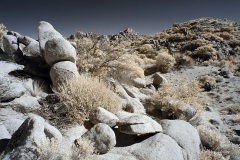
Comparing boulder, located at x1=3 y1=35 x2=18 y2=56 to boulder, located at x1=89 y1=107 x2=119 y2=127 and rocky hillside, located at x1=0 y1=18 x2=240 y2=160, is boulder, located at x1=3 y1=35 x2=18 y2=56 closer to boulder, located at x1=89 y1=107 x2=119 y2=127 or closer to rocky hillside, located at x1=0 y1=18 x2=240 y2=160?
rocky hillside, located at x1=0 y1=18 x2=240 y2=160

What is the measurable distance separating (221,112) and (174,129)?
5.33m

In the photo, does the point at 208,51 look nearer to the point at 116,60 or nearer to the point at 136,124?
the point at 116,60

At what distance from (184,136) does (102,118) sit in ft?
7.23

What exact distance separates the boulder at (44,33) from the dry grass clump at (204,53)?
46.2 ft

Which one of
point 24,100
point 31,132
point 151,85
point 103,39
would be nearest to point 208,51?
point 151,85

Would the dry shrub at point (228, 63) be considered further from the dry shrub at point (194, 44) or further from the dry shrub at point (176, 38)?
the dry shrub at point (176, 38)

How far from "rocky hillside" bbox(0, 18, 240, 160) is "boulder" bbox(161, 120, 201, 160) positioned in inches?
1.0

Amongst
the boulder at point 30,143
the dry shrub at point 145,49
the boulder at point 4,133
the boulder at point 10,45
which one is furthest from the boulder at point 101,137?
the dry shrub at point 145,49

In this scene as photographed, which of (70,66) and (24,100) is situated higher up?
(70,66)

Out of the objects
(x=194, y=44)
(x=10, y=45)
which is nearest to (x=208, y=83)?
(x=10, y=45)

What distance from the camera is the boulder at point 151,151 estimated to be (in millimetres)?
5454

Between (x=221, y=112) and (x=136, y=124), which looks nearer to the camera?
(x=136, y=124)

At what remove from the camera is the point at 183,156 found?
6.16m

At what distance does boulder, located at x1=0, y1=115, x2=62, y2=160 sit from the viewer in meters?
4.23
